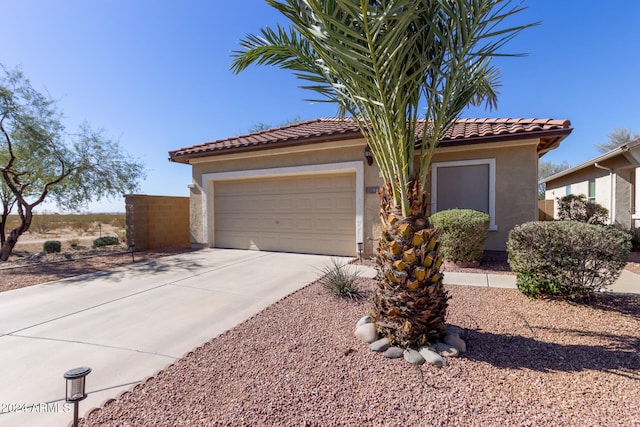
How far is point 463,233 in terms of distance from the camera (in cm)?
714

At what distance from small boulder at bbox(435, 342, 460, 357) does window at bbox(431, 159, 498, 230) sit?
6.40 meters

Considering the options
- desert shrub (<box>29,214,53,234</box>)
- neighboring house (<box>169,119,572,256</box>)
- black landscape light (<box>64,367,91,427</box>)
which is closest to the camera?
black landscape light (<box>64,367,91,427</box>)

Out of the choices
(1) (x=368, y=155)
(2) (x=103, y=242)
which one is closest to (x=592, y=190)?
(1) (x=368, y=155)

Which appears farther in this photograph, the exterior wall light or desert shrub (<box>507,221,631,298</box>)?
the exterior wall light

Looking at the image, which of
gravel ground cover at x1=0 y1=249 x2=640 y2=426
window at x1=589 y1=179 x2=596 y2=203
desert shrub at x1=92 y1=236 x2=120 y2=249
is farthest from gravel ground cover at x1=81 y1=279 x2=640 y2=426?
window at x1=589 y1=179 x2=596 y2=203

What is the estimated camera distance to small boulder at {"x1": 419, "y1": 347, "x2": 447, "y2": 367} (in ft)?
9.70

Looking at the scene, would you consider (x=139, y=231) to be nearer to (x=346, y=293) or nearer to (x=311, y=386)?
(x=346, y=293)

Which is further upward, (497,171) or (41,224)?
(497,171)

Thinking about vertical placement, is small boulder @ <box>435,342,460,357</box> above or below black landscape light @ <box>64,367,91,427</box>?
below

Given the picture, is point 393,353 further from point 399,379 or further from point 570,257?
point 570,257

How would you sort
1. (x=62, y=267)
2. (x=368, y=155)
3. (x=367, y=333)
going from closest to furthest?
1. (x=367, y=333)
2. (x=62, y=267)
3. (x=368, y=155)

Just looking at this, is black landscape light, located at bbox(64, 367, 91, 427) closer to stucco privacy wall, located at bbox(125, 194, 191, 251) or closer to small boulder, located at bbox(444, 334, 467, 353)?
small boulder, located at bbox(444, 334, 467, 353)

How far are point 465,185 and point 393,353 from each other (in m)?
7.23

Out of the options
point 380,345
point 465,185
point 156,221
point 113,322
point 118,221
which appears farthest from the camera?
point 118,221
